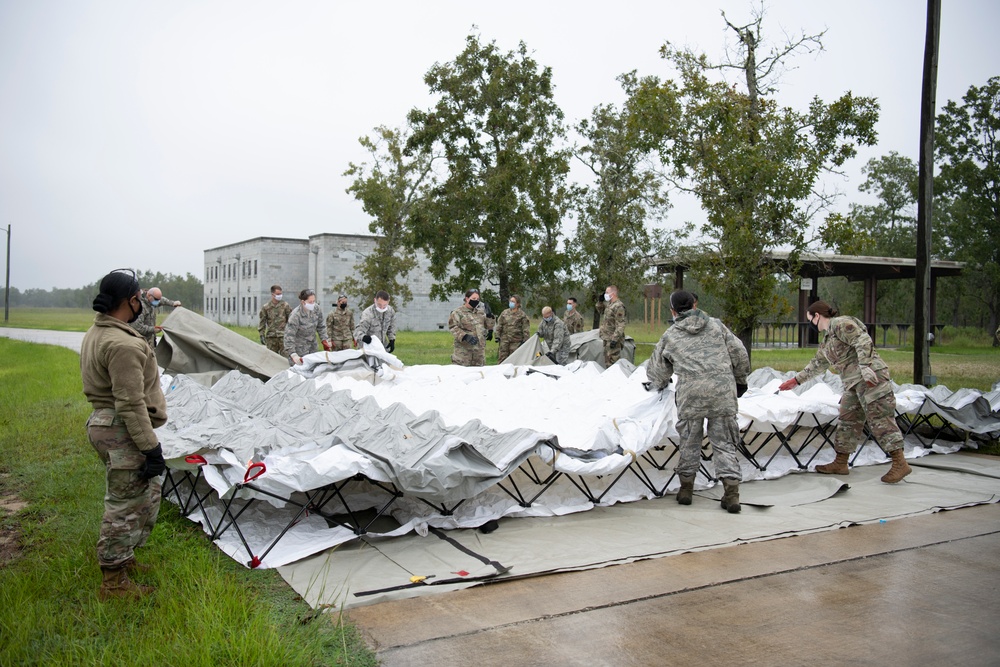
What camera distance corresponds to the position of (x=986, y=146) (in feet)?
92.0

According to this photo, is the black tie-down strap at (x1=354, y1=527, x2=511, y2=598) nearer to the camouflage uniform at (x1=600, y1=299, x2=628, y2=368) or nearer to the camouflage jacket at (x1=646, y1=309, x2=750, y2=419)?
the camouflage jacket at (x1=646, y1=309, x2=750, y2=419)

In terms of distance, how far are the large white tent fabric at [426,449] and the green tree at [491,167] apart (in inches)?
398

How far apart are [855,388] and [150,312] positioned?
8.91 meters

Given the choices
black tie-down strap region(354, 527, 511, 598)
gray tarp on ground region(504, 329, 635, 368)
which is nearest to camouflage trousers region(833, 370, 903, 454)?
black tie-down strap region(354, 527, 511, 598)

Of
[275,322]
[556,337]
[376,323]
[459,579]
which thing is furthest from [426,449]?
[275,322]

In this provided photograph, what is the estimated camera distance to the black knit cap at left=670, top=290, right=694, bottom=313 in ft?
18.7

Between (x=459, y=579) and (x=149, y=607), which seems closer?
(x=149, y=607)

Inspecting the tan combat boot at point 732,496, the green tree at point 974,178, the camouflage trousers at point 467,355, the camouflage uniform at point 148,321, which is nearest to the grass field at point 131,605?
the tan combat boot at point 732,496

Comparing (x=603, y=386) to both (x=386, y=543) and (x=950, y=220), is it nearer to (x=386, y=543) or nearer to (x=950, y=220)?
(x=386, y=543)

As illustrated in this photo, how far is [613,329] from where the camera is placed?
11617 mm

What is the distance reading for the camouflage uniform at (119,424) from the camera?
3576mm

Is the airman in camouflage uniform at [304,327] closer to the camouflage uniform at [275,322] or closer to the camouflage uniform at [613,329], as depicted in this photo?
the camouflage uniform at [275,322]

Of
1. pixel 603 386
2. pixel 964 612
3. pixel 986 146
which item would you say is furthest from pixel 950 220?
pixel 964 612

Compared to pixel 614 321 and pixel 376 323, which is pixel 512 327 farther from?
pixel 376 323
